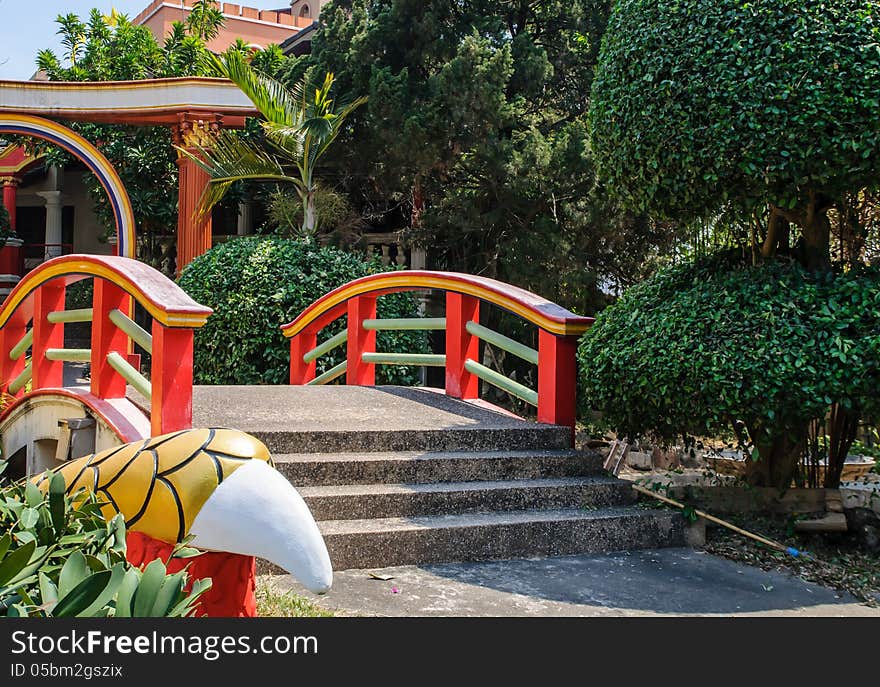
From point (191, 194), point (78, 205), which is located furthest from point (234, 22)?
point (191, 194)

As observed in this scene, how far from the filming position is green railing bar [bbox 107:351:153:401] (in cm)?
477

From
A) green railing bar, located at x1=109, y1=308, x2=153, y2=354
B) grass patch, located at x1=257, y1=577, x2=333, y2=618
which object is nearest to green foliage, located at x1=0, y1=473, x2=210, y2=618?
grass patch, located at x1=257, y1=577, x2=333, y2=618

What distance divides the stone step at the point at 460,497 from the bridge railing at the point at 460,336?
726 millimetres

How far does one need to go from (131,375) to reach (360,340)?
8.81ft

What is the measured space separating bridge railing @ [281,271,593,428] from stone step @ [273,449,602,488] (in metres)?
0.44

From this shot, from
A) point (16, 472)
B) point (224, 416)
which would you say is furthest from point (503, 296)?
point (16, 472)

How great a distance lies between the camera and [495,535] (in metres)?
4.46

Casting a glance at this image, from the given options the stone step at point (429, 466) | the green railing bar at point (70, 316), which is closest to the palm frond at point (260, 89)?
the green railing bar at point (70, 316)

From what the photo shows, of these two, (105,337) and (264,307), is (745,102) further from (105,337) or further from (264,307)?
(264,307)

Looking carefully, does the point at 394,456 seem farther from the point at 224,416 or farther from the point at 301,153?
the point at 301,153

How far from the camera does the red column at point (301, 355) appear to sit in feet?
26.2

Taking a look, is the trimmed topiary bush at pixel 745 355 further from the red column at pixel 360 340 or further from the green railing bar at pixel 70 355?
the green railing bar at pixel 70 355

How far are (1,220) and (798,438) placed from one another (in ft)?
56.2

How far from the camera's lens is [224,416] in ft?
17.2
